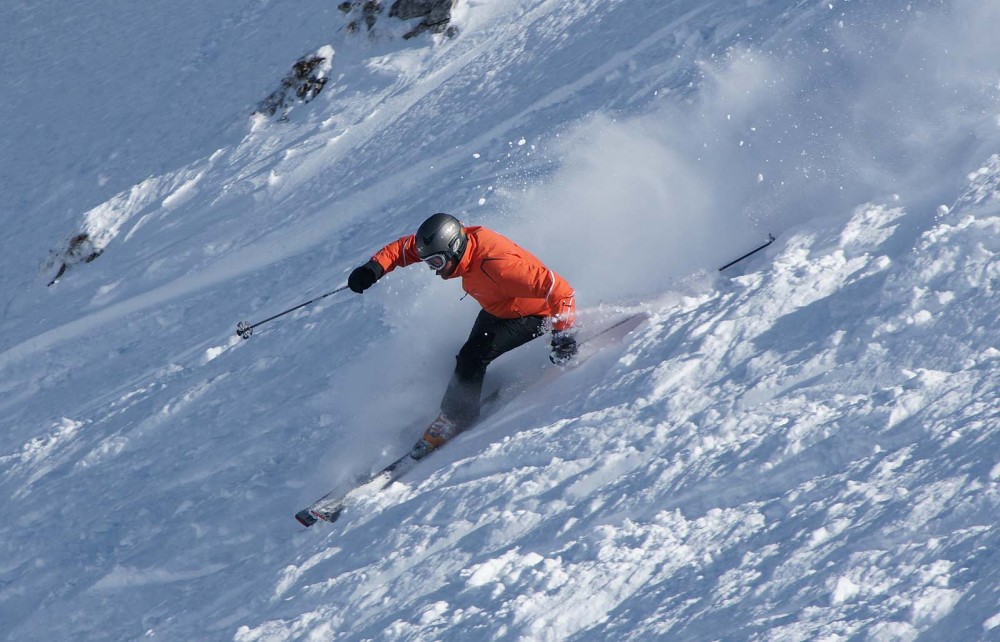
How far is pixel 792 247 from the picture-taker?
694 cm

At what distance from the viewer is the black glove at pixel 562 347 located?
702 centimetres

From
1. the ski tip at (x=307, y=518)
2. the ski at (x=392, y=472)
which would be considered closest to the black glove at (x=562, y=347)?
the ski at (x=392, y=472)

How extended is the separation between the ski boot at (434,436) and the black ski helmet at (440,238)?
51.3 inches

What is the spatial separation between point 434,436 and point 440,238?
153cm

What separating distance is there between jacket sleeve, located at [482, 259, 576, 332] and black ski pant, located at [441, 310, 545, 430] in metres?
0.17

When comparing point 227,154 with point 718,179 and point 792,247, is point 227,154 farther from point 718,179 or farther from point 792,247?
point 792,247

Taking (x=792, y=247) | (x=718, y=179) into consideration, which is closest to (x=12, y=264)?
(x=718, y=179)

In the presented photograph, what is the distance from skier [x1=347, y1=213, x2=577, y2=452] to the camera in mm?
6664

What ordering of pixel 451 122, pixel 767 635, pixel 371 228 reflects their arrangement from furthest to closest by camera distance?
pixel 451 122, pixel 371 228, pixel 767 635

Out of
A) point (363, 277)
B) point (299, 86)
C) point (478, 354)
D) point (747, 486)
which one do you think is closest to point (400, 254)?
point (363, 277)

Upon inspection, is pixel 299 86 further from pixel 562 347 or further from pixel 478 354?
pixel 562 347

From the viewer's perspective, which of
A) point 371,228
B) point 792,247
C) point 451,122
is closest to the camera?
point 792,247

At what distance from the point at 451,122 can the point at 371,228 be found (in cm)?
177

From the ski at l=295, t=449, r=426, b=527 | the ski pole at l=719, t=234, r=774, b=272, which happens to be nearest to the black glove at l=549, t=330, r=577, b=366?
the ski at l=295, t=449, r=426, b=527
